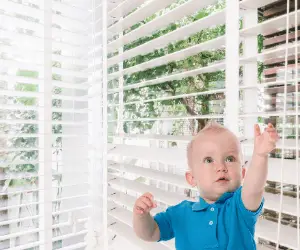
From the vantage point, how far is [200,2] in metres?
1.04

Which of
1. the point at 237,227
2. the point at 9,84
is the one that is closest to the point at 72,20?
the point at 9,84

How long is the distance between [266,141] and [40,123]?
44.4 inches

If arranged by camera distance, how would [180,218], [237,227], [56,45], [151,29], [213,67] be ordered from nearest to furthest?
[237,227] < [180,218] < [213,67] < [151,29] < [56,45]

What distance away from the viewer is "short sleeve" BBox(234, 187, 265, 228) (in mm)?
745

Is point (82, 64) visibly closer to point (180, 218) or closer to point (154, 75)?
point (154, 75)

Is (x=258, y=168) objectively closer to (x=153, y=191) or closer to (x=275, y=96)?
(x=275, y=96)

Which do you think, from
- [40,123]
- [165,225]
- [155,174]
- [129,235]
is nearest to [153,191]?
[155,174]

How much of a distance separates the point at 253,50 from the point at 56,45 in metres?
0.97

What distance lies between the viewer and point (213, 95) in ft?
4.51

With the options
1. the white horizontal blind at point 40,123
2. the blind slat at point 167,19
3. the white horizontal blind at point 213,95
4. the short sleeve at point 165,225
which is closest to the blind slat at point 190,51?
the white horizontal blind at point 213,95

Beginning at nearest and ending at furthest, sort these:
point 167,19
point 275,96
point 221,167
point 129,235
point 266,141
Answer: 1. point 266,141
2. point 221,167
3. point 275,96
4. point 167,19
5. point 129,235

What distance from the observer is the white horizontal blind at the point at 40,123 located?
144 centimetres

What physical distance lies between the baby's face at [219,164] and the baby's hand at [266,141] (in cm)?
15

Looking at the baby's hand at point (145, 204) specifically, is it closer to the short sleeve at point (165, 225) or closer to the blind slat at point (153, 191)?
the short sleeve at point (165, 225)
